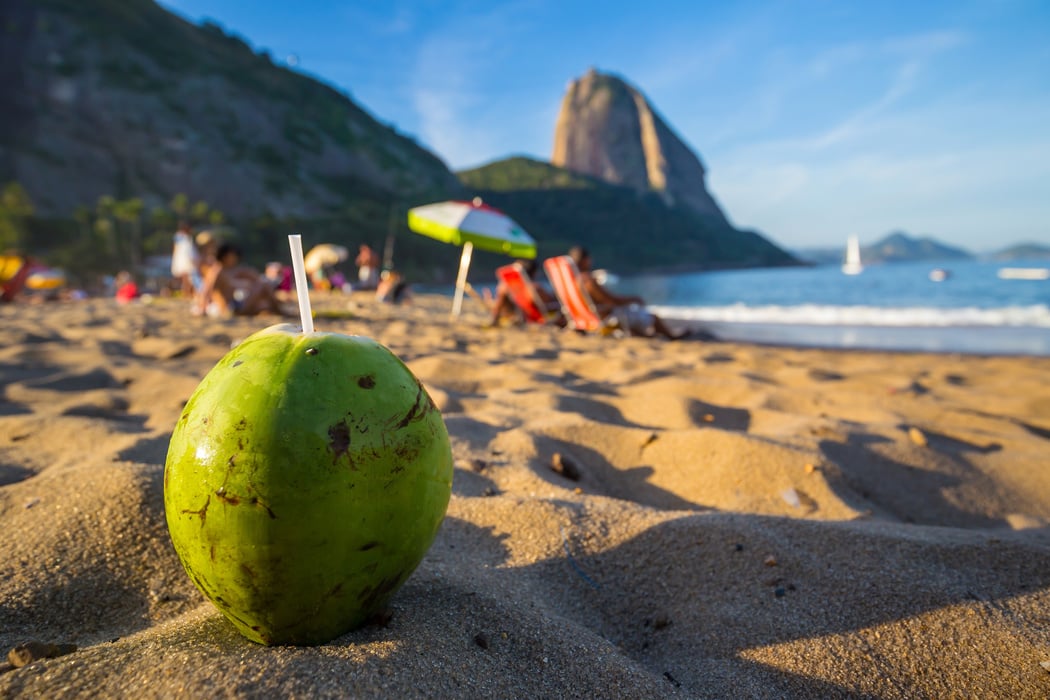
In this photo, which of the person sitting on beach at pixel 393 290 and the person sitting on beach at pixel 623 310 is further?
the person sitting on beach at pixel 393 290

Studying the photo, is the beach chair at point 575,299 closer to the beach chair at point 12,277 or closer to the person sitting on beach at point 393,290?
the person sitting on beach at point 393,290

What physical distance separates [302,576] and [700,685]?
0.80m

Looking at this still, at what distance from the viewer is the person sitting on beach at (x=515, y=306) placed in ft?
29.1

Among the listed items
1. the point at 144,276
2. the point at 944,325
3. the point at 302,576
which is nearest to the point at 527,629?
the point at 302,576

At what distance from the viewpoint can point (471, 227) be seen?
980 cm

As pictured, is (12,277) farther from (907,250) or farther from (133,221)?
(907,250)

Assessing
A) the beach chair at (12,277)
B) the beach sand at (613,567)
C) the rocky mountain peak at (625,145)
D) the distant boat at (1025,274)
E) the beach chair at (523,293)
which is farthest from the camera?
the rocky mountain peak at (625,145)

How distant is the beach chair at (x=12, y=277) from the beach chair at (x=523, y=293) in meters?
9.99

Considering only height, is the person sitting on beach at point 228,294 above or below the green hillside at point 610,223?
below

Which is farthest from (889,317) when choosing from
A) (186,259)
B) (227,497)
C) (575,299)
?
(186,259)

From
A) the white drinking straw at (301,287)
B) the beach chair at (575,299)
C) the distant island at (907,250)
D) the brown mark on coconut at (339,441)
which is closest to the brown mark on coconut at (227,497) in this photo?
the brown mark on coconut at (339,441)

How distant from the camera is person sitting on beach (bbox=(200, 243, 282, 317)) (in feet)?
25.6

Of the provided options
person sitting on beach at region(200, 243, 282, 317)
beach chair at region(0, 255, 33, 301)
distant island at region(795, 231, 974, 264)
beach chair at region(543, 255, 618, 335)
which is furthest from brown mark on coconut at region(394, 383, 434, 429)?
distant island at region(795, 231, 974, 264)

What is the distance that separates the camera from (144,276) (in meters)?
30.5
